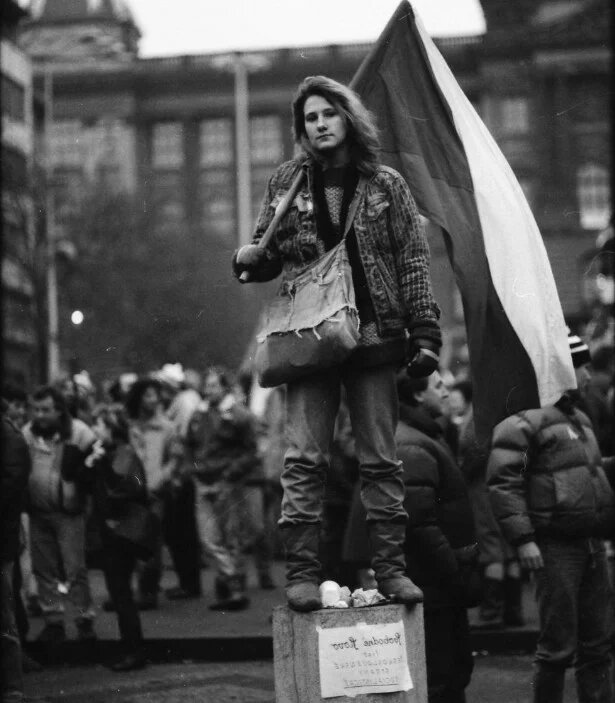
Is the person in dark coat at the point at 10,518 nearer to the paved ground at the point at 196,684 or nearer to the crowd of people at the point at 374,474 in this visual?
the crowd of people at the point at 374,474

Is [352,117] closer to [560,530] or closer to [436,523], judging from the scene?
[436,523]

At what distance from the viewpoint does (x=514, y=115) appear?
272 feet

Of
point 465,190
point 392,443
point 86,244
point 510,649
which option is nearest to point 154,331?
point 465,190

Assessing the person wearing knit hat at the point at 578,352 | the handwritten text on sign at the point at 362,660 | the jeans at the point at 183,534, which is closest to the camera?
the handwritten text on sign at the point at 362,660

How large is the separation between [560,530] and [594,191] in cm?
7399

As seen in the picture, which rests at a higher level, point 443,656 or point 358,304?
point 358,304

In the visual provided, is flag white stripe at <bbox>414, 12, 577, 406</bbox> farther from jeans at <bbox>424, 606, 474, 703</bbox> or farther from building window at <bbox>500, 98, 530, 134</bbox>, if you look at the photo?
building window at <bbox>500, 98, 530, 134</bbox>

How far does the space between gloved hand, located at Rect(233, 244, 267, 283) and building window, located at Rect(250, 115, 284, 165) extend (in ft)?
247

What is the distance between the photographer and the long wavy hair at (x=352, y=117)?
5688mm

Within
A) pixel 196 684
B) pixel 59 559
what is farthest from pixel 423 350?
pixel 59 559

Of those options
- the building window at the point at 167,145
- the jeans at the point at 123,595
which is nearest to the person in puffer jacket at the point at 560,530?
the jeans at the point at 123,595

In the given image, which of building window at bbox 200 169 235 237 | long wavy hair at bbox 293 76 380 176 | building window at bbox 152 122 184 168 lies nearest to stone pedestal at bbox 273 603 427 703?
long wavy hair at bbox 293 76 380 176

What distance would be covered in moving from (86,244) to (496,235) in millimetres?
39772

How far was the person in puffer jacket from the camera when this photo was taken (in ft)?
22.1
